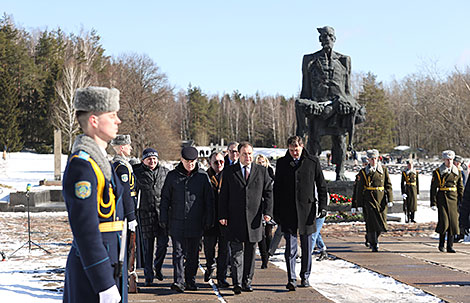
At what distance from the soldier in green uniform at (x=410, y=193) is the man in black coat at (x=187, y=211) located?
27.6 feet

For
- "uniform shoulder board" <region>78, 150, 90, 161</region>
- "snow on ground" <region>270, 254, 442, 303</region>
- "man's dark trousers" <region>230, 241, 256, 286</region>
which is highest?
"uniform shoulder board" <region>78, 150, 90, 161</region>

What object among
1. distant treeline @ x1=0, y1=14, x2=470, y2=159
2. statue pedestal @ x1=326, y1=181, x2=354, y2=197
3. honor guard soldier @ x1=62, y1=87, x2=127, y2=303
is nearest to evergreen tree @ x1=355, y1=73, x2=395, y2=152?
distant treeline @ x1=0, y1=14, x2=470, y2=159

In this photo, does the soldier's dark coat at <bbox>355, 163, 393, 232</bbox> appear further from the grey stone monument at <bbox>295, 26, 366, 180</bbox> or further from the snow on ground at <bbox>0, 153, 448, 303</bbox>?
the grey stone monument at <bbox>295, 26, 366, 180</bbox>

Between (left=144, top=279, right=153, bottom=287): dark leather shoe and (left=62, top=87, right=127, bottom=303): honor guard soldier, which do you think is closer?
(left=62, top=87, right=127, bottom=303): honor guard soldier

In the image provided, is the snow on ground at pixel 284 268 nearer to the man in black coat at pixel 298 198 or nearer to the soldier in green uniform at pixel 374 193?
the man in black coat at pixel 298 198

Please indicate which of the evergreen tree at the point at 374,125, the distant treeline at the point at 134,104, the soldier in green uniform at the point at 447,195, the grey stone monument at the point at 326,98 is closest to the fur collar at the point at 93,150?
the soldier in green uniform at the point at 447,195

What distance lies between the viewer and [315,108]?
13.7 meters

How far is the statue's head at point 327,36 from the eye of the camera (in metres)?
13.6

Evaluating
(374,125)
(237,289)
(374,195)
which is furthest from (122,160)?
(374,125)

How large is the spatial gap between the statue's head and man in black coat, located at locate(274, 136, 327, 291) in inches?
279

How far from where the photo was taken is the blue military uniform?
2.84m

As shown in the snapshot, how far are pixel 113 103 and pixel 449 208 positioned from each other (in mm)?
8074

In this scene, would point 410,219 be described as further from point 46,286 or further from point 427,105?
point 427,105

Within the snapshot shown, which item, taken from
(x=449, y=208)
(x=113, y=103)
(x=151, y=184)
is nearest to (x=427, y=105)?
(x=449, y=208)
